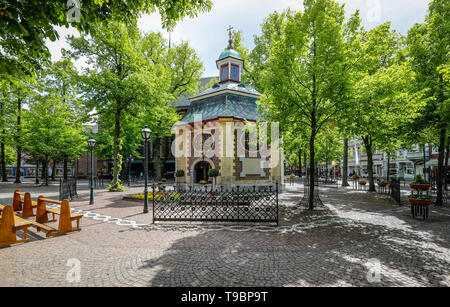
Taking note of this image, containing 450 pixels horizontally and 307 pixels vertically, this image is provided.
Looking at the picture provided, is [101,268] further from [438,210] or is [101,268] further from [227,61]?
[227,61]

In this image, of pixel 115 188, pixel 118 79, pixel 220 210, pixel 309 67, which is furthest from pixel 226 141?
pixel 115 188

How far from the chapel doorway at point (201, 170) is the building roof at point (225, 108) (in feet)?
13.6

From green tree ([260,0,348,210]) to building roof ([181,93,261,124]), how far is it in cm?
671

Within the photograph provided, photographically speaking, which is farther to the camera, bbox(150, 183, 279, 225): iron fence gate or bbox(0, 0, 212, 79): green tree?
bbox(150, 183, 279, 225): iron fence gate

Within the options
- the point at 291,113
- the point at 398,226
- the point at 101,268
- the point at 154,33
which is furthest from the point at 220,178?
the point at 154,33

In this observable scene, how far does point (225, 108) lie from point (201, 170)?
6582 mm

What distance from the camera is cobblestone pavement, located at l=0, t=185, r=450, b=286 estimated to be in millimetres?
4062

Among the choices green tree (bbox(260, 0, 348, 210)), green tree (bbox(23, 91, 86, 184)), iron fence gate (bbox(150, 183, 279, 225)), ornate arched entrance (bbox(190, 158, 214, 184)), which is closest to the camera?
iron fence gate (bbox(150, 183, 279, 225))

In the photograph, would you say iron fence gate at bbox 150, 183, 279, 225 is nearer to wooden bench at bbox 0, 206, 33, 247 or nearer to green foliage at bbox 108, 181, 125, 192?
wooden bench at bbox 0, 206, 33, 247

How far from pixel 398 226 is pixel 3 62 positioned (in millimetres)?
13350

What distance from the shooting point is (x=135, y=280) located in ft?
13.1

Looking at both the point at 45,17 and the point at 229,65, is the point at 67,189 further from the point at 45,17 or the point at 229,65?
the point at 229,65

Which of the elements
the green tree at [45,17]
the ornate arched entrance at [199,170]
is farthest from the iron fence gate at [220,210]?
the ornate arched entrance at [199,170]

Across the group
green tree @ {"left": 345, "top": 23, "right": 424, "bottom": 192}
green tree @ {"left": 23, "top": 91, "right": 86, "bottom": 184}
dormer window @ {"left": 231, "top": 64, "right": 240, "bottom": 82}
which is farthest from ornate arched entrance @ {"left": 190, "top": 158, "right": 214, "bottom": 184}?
green tree @ {"left": 23, "top": 91, "right": 86, "bottom": 184}
